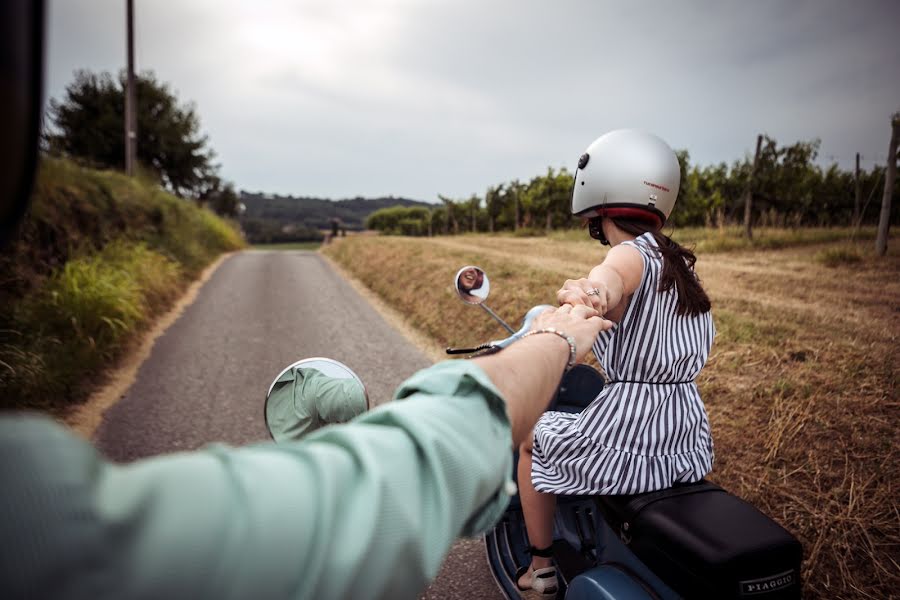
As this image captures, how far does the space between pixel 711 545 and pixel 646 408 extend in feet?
1.62

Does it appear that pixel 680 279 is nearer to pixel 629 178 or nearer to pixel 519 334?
pixel 629 178

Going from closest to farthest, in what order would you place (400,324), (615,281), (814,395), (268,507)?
(268,507) < (615,281) < (814,395) < (400,324)

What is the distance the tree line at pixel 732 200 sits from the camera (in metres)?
12.0

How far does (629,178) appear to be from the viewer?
6.33 ft

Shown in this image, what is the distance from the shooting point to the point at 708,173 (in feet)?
96.8

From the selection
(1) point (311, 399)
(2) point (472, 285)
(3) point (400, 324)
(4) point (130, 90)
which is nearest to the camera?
(1) point (311, 399)

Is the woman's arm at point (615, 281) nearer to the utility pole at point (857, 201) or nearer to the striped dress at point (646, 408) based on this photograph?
the striped dress at point (646, 408)

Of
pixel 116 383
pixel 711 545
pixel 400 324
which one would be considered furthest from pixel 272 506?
pixel 400 324

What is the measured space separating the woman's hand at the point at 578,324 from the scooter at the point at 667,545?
0.13m

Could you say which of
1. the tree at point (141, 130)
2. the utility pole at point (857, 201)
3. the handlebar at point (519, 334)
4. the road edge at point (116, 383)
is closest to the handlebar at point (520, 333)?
the handlebar at point (519, 334)

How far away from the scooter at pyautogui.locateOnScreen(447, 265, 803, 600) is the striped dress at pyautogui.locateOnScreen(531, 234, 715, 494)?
85 mm

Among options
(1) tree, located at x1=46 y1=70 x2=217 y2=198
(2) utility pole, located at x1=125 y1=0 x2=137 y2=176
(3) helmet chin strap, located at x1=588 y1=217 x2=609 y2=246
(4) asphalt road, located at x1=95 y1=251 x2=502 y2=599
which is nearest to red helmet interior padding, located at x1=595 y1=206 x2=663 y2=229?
(3) helmet chin strap, located at x1=588 y1=217 x2=609 y2=246

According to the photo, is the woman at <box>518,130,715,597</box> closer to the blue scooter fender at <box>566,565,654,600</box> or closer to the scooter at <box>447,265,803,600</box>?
the scooter at <box>447,265,803,600</box>

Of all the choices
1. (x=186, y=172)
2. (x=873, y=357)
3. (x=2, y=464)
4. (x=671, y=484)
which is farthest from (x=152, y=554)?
(x=186, y=172)
